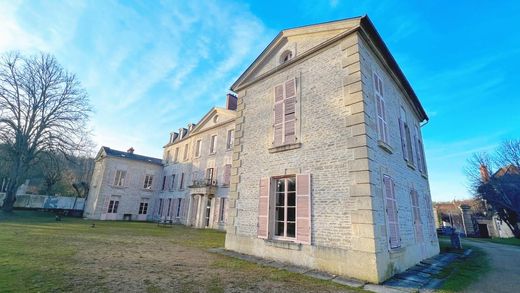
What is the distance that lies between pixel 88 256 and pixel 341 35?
9.33 meters

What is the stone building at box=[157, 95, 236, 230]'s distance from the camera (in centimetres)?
1881

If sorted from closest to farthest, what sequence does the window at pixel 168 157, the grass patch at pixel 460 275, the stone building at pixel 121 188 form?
the grass patch at pixel 460 275 → the stone building at pixel 121 188 → the window at pixel 168 157

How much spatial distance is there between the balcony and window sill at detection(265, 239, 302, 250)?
12.4 m

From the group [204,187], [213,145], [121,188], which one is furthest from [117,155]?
[204,187]

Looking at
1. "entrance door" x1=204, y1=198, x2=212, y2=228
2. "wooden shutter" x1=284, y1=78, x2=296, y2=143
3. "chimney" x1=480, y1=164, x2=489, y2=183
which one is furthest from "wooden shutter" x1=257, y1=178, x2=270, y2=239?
"chimney" x1=480, y1=164, x2=489, y2=183

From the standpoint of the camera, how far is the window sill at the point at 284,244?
640 cm

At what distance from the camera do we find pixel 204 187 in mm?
18828

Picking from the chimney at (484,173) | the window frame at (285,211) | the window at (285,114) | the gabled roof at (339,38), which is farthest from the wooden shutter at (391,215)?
the chimney at (484,173)

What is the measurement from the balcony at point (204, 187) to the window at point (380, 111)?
14351 millimetres

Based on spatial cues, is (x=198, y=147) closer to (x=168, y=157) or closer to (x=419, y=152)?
(x=168, y=157)

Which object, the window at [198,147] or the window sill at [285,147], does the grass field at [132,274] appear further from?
the window at [198,147]

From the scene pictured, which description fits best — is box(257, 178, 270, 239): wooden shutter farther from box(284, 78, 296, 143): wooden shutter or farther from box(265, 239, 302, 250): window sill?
box(284, 78, 296, 143): wooden shutter

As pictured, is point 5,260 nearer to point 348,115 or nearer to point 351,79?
point 348,115

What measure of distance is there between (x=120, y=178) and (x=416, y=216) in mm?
25038
